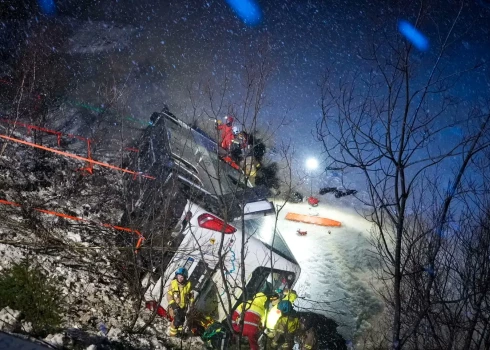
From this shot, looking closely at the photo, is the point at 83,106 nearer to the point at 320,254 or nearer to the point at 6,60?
the point at 6,60

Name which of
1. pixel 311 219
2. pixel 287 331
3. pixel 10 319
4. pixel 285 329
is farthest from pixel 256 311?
pixel 311 219

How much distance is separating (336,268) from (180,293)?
7485mm

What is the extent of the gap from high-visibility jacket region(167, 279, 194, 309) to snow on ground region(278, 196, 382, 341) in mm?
3235

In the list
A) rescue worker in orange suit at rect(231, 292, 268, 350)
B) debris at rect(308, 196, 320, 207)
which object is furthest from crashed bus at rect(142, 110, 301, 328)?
→ debris at rect(308, 196, 320, 207)

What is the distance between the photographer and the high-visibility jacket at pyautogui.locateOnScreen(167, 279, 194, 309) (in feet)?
17.7

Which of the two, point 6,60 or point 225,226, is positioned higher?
point 6,60

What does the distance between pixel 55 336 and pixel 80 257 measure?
3.17 m

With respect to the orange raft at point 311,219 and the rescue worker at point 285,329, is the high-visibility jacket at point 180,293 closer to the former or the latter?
the rescue worker at point 285,329

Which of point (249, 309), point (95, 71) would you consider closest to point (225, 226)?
point (249, 309)

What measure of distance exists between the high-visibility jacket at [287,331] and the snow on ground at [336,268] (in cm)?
129

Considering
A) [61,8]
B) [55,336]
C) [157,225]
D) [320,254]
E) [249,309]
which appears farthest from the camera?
[61,8]

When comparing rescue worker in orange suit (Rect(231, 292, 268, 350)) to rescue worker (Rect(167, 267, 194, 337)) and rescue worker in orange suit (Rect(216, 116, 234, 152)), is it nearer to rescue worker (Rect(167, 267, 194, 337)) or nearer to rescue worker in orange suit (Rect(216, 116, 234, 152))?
rescue worker (Rect(167, 267, 194, 337))

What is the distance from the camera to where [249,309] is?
5.37 m

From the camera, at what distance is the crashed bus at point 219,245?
5.22 m
